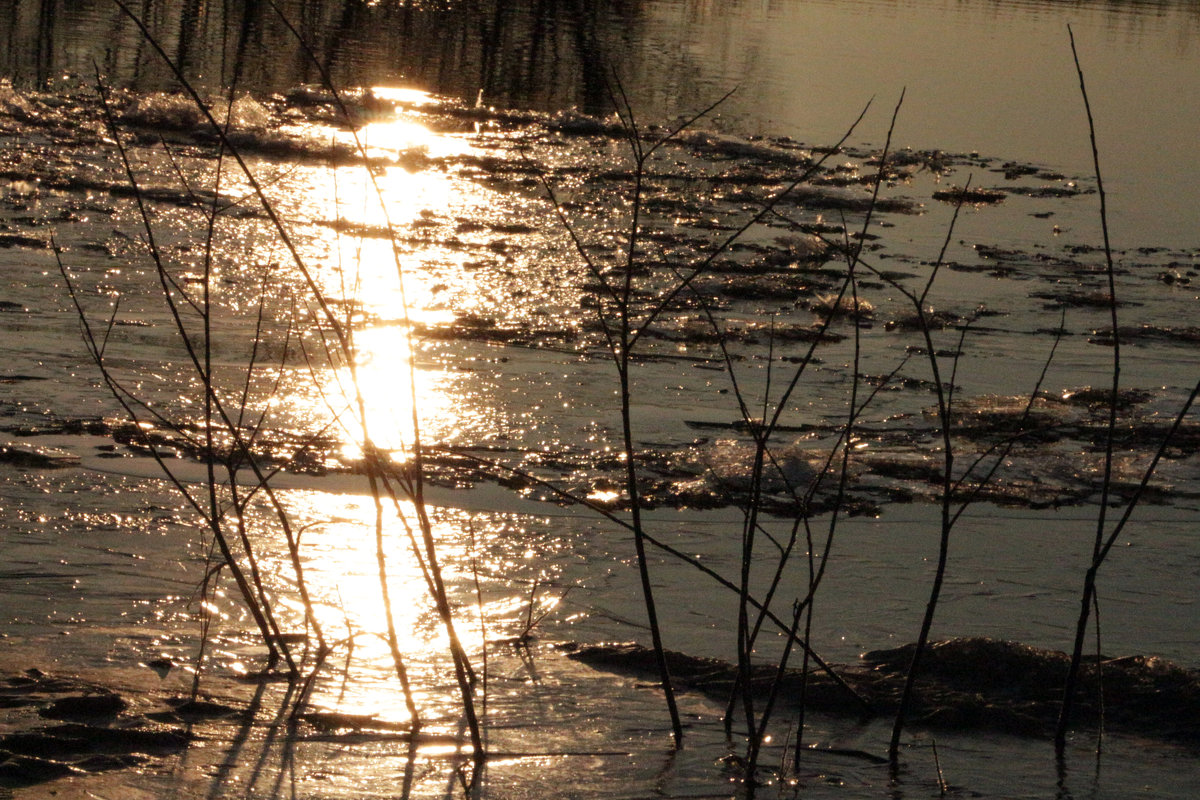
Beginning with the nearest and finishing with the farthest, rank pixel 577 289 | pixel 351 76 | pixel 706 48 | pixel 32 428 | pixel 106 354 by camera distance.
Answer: pixel 32 428
pixel 106 354
pixel 577 289
pixel 351 76
pixel 706 48

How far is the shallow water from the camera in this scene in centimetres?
326

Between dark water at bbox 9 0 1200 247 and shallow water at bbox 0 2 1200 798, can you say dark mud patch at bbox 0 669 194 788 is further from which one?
dark water at bbox 9 0 1200 247

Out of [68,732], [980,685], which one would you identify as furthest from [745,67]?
[68,732]

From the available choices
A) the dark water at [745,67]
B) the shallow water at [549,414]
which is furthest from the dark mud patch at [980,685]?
the dark water at [745,67]

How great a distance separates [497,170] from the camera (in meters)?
11.1

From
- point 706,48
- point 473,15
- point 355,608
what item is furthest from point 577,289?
point 473,15

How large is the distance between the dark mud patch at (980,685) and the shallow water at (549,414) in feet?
0.30

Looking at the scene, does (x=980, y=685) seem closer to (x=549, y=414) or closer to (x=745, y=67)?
(x=549, y=414)

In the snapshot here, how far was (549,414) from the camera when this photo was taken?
5527mm

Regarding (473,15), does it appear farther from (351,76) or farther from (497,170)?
(497,170)

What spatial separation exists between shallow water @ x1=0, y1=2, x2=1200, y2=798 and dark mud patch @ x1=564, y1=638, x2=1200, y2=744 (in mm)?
93

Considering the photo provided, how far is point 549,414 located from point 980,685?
2.50 meters

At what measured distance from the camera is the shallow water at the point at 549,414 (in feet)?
10.7

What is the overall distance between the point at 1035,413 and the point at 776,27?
2326 centimetres
